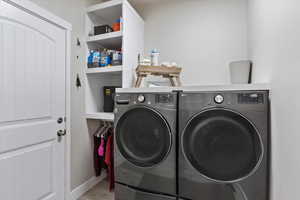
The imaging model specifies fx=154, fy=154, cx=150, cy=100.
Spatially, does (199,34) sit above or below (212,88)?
above

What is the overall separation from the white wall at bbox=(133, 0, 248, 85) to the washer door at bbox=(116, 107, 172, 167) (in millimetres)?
1173

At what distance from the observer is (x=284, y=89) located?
79 cm

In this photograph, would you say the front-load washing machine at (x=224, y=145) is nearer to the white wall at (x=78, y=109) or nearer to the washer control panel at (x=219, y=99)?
the washer control panel at (x=219, y=99)

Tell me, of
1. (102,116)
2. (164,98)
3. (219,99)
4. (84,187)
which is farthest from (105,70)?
(84,187)

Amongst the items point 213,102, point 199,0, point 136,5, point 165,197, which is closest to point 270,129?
point 213,102

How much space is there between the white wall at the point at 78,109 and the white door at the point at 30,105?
179mm

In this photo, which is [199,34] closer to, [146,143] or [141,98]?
[141,98]

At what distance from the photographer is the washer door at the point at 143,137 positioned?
130 cm

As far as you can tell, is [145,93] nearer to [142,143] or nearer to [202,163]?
[142,143]

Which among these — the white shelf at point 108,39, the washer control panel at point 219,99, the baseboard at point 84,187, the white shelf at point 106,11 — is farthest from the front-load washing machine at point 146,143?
the white shelf at point 106,11

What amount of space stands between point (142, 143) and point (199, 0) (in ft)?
7.11

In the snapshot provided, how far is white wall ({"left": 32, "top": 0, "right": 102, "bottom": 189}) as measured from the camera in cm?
198

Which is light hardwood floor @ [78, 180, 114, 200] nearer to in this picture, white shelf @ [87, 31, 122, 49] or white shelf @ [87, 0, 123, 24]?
white shelf @ [87, 31, 122, 49]

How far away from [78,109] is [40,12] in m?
1.16
